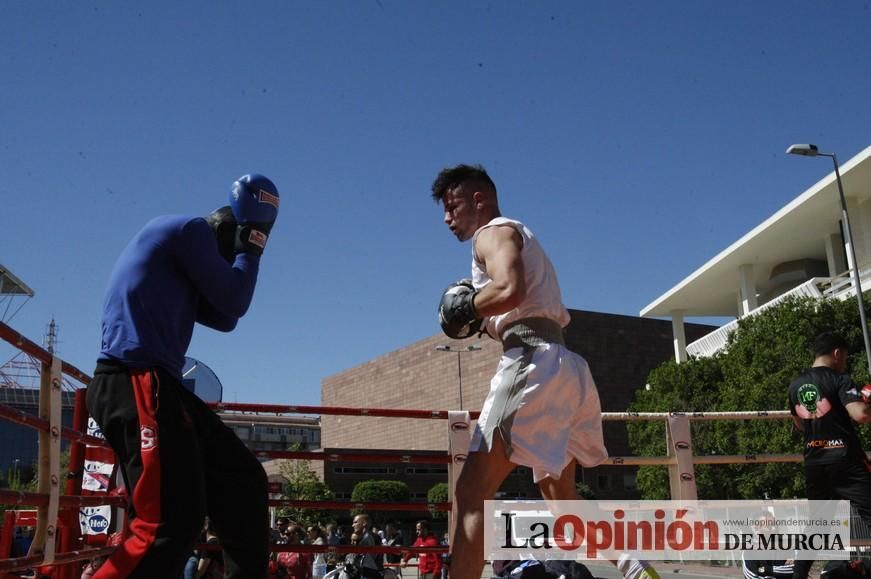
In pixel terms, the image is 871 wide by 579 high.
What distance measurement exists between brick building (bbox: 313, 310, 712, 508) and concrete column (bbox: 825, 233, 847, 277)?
52.8 ft

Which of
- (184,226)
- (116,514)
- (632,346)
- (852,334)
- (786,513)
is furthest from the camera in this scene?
(632,346)

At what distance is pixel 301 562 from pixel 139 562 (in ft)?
22.7

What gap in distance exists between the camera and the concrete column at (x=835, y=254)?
124 ft

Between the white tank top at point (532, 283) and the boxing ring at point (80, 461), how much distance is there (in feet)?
5.22

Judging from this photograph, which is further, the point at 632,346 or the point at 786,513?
the point at 632,346

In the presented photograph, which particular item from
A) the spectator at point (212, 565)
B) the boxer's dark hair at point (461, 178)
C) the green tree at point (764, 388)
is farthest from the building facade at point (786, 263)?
the boxer's dark hair at point (461, 178)

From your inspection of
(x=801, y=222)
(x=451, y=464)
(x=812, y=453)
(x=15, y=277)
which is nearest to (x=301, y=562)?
(x=451, y=464)

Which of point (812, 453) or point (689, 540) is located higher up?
point (812, 453)

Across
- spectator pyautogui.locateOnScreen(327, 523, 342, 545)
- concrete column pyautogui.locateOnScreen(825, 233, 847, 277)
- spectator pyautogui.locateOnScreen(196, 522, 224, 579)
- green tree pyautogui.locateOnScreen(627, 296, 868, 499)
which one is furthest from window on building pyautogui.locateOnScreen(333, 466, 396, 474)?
spectator pyautogui.locateOnScreen(196, 522, 224, 579)

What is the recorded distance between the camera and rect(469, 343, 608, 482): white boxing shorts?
9.83ft

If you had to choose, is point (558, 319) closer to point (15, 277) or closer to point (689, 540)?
point (689, 540)

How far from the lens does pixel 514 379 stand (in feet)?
10.1

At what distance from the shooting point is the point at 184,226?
8.60 ft

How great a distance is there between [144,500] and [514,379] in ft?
4.57
